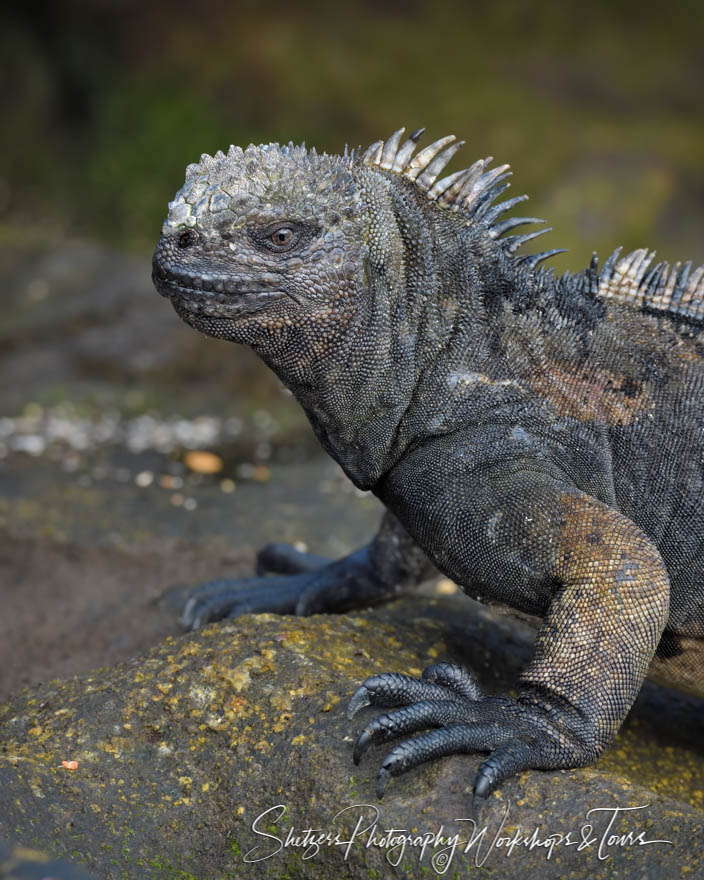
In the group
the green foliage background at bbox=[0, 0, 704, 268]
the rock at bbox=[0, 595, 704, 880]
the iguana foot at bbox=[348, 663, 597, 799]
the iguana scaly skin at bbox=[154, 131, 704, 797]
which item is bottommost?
the rock at bbox=[0, 595, 704, 880]

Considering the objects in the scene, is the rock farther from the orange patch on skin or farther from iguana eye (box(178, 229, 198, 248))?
iguana eye (box(178, 229, 198, 248))

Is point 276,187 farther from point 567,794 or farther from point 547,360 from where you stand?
point 567,794

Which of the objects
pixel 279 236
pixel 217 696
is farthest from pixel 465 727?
pixel 279 236

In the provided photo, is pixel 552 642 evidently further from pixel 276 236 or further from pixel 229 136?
pixel 229 136

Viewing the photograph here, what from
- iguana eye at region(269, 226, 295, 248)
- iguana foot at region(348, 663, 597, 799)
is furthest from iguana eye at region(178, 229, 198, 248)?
iguana foot at region(348, 663, 597, 799)

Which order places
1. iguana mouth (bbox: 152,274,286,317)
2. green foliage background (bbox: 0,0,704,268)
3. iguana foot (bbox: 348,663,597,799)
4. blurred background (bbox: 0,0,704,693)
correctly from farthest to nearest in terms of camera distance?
green foliage background (bbox: 0,0,704,268) → blurred background (bbox: 0,0,704,693) → iguana mouth (bbox: 152,274,286,317) → iguana foot (bbox: 348,663,597,799)

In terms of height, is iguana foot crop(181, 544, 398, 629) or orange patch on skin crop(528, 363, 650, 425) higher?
orange patch on skin crop(528, 363, 650, 425)

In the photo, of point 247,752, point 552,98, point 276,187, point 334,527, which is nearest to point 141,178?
point 552,98
